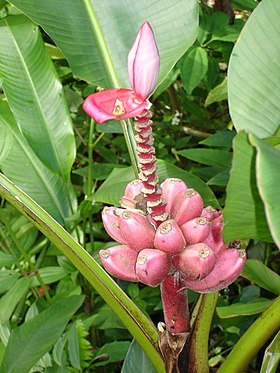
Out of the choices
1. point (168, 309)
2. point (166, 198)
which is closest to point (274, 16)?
point (166, 198)

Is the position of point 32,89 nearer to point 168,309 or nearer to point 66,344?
point 66,344

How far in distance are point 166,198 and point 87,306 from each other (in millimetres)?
640

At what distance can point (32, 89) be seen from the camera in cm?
114

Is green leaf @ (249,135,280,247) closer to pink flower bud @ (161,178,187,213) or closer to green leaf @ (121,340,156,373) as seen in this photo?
pink flower bud @ (161,178,187,213)

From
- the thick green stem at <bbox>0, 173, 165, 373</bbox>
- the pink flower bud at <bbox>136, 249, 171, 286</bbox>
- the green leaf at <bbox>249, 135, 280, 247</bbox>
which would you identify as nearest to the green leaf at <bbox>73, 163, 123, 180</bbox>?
the thick green stem at <bbox>0, 173, 165, 373</bbox>

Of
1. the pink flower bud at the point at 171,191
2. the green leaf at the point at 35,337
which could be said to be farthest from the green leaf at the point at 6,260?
the pink flower bud at the point at 171,191

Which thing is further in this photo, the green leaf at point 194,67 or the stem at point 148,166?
the green leaf at point 194,67

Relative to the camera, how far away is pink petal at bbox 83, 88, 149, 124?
534 millimetres

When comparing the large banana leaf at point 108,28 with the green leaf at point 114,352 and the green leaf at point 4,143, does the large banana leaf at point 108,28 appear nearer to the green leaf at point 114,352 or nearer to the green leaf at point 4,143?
the green leaf at point 4,143

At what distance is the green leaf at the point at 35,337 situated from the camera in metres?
0.90

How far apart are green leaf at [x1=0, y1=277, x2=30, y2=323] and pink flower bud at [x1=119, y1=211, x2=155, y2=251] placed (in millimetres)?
449

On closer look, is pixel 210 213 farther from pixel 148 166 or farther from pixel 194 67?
pixel 194 67

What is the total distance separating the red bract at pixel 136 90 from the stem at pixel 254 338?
11.0 inches

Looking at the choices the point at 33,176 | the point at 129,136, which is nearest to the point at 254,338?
the point at 129,136
